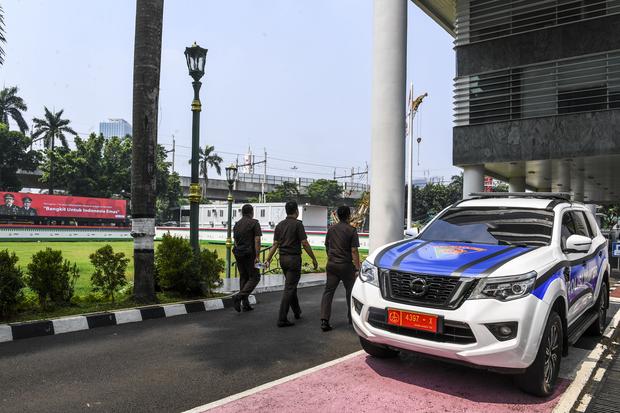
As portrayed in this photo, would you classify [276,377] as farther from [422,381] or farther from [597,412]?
[597,412]

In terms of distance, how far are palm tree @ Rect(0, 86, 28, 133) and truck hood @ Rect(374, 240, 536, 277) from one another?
66.4m

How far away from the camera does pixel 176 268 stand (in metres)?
8.11

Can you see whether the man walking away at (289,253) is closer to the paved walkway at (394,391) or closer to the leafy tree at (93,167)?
the paved walkway at (394,391)

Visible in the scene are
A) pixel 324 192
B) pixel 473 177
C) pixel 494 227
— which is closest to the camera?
pixel 494 227

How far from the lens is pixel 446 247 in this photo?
14.9 feet

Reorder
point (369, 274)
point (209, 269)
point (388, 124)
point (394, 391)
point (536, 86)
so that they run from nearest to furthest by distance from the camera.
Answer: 1. point (394, 391)
2. point (369, 274)
3. point (388, 124)
4. point (209, 269)
5. point (536, 86)

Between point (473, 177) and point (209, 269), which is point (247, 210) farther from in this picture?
point (473, 177)

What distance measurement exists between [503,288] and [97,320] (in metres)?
5.44

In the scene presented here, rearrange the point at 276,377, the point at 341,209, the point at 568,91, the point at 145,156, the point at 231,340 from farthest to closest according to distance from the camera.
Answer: the point at 568,91, the point at 145,156, the point at 341,209, the point at 231,340, the point at 276,377

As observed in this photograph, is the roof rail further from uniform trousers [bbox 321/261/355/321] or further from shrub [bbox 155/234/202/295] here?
shrub [bbox 155/234/202/295]

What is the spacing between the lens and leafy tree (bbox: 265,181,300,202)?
259 feet

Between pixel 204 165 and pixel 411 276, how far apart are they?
76.2 meters

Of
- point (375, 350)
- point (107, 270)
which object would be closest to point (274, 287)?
point (107, 270)

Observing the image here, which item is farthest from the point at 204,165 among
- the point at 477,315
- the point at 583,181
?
the point at 477,315
